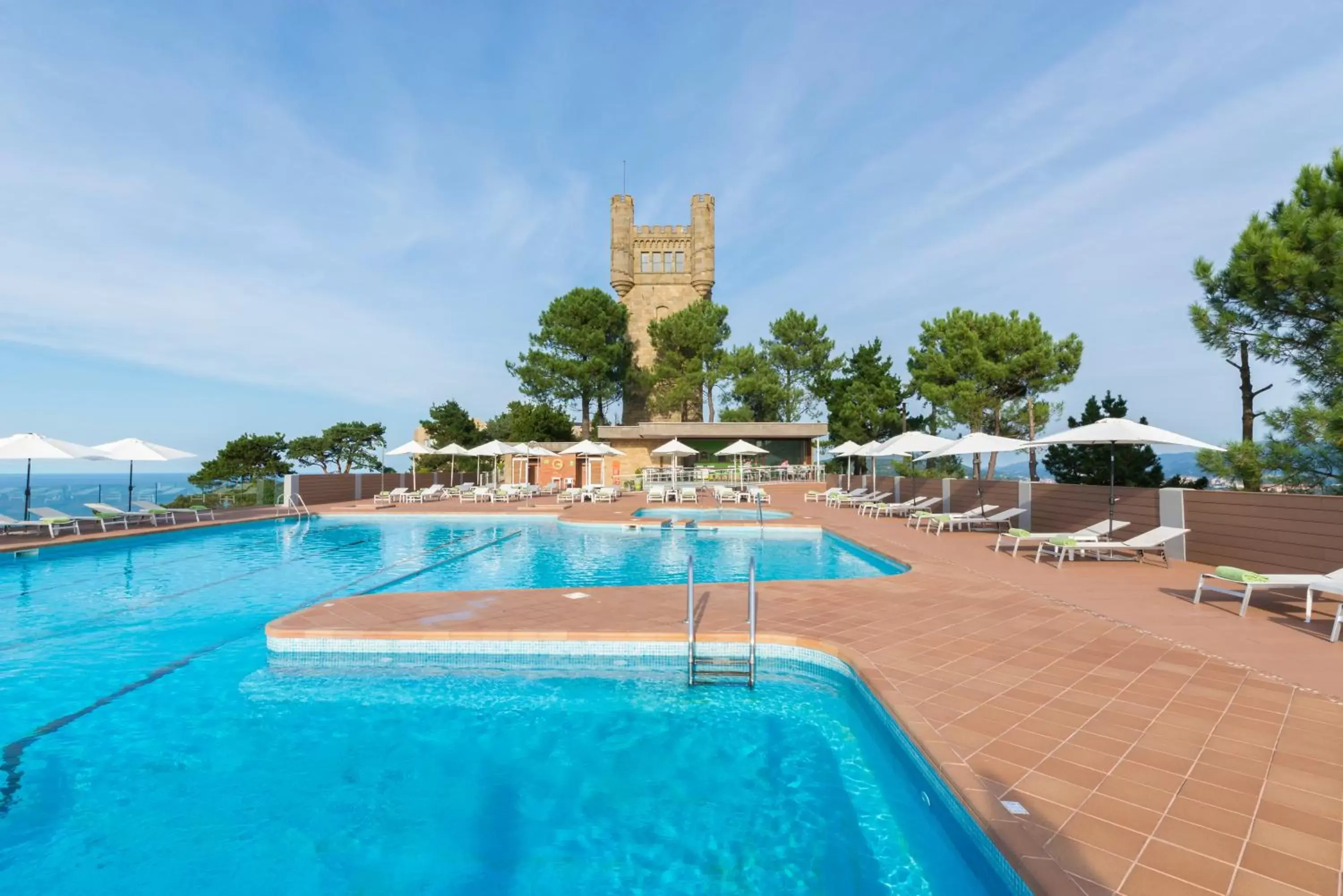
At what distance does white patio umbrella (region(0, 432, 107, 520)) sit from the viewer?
12172mm

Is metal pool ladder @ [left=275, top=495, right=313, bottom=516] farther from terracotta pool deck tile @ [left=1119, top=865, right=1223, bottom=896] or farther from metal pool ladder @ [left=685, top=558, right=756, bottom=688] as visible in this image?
terracotta pool deck tile @ [left=1119, top=865, right=1223, bottom=896]

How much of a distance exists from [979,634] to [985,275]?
1972 centimetres

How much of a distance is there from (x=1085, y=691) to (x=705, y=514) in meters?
12.4

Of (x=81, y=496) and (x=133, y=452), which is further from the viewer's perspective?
(x=81, y=496)

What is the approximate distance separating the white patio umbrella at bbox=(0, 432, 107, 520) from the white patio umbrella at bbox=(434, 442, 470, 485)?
27.0 ft

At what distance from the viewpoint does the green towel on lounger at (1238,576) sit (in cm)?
541

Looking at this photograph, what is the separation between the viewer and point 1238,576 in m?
5.52

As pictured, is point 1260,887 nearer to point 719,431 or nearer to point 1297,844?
point 1297,844

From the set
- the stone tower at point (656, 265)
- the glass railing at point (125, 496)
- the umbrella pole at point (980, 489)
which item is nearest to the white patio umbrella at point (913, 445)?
the umbrella pole at point (980, 489)

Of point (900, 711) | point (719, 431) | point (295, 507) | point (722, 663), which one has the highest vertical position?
point (719, 431)

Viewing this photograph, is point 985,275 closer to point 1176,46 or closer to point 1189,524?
point 1176,46

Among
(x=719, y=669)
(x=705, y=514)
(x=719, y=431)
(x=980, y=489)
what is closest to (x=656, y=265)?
(x=719, y=431)

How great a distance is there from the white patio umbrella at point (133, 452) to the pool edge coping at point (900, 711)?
12583mm

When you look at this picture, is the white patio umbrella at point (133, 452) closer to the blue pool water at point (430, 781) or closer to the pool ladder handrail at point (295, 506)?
the pool ladder handrail at point (295, 506)
